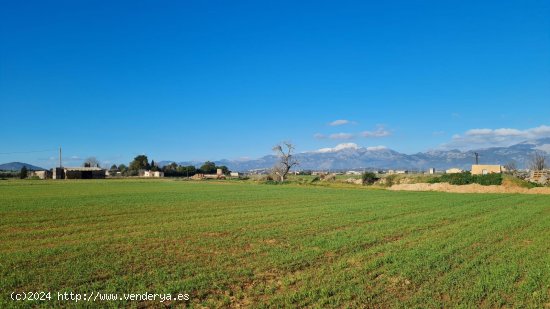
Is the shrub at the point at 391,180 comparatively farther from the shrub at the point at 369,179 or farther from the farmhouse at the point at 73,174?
the farmhouse at the point at 73,174

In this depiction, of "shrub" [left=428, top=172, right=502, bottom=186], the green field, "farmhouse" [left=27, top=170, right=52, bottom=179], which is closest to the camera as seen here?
the green field

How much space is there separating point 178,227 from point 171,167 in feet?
575

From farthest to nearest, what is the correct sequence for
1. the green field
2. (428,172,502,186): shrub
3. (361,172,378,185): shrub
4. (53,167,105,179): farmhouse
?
(53,167,105,179): farmhouse → (361,172,378,185): shrub → (428,172,502,186): shrub → the green field

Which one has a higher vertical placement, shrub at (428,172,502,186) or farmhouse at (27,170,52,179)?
farmhouse at (27,170,52,179)

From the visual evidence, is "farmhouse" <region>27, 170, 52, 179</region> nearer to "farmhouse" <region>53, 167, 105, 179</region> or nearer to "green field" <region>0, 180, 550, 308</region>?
"farmhouse" <region>53, 167, 105, 179</region>

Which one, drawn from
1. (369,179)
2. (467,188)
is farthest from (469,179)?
(369,179)

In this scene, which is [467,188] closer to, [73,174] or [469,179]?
[469,179]


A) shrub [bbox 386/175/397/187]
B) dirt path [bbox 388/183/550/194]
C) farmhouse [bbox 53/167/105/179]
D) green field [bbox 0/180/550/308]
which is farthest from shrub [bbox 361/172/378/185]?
farmhouse [bbox 53/167/105/179]

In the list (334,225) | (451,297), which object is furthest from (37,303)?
(334,225)

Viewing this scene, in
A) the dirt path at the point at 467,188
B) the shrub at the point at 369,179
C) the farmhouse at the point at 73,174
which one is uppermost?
the farmhouse at the point at 73,174

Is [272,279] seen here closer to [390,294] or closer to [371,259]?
[390,294]

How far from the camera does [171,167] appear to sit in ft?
621

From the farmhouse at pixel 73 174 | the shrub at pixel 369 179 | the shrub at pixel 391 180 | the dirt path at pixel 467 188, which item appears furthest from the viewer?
the farmhouse at pixel 73 174

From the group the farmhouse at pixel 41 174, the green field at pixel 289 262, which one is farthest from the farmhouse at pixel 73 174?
the green field at pixel 289 262
